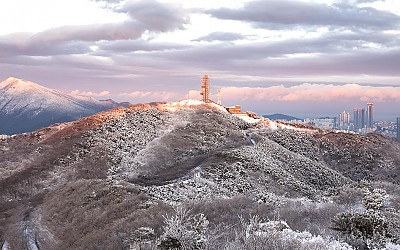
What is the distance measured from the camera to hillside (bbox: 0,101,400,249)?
18672 millimetres

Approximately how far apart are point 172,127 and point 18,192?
1375 inches

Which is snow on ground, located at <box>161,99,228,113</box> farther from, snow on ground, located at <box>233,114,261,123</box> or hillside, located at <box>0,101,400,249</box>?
snow on ground, located at <box>233,114,261,123</box>

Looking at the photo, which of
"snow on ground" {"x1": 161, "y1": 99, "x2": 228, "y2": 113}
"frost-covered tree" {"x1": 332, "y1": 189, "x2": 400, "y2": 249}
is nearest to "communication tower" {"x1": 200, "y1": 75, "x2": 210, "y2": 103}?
"snow on ground" {"x1": 161, "y1": 99, "x2": 228, "y2": 113}

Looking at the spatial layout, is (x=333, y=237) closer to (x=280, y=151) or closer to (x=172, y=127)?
(x=280, y=151)

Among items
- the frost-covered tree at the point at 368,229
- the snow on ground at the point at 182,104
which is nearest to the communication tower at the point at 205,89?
the snow on ground at the point at 182,104

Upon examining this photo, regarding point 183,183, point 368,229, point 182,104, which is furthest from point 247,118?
point 368,229

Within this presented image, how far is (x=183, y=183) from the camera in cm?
3938

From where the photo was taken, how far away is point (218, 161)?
50344 mm

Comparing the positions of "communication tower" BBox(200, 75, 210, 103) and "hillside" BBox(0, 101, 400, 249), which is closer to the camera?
"hillside" BBox(0, 101, 400, 249)

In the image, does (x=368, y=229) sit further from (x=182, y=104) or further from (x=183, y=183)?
(x=182, y=104)

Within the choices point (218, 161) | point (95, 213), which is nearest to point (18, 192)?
point (95, 213)

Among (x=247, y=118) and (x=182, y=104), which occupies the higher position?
(x=182, y=104)

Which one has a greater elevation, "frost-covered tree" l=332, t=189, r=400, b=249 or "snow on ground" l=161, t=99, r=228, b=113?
"snow on ground" l=161, t=99, r=228, b=113

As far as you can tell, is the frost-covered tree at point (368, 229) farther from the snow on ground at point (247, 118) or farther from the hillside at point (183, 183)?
the snow on ground at point (247, 118)
